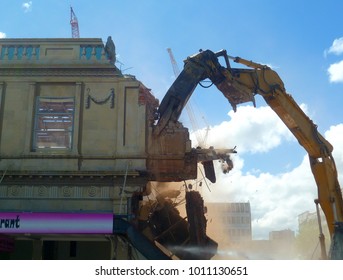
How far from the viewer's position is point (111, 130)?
62.9ft

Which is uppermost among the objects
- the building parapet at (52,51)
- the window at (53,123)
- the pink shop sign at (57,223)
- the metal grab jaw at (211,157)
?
the building parapet at (52,51)

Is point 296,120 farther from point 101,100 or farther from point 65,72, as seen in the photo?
point 65,72

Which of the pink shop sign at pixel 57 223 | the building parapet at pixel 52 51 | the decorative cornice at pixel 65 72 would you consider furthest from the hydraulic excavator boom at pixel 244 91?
the pink shop sign at pixel 57 223

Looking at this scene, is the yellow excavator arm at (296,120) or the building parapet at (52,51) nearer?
the yellow excavator arm at (296,120)

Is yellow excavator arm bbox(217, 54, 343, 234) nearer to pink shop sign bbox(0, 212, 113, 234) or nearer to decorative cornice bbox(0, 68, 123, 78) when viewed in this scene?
decorative cornice bbox(0, 68, 123, 78)

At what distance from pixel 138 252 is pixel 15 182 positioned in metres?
5.95

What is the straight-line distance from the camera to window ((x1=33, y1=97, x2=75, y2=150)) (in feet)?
64.2

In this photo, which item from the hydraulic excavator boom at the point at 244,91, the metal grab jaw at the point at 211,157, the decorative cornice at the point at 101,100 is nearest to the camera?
the hydraulic excavator boom at the point at 244,91

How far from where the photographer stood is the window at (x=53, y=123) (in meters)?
19.6

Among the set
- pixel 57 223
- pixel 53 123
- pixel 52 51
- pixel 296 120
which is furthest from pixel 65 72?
pixel 296 120

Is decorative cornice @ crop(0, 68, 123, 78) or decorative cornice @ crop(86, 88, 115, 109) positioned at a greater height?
decorative cornice @ crop(0, 68, 123, 78)

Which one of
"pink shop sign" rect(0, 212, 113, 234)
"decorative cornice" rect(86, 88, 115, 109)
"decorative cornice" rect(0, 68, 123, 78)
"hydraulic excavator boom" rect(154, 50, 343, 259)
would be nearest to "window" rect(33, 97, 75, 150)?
"decorative cornice" rect(86, 88, 115, 109)

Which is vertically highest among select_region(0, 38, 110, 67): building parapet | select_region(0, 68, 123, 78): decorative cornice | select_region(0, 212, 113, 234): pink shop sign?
select_region(0, 38, 110, 67): building parapet

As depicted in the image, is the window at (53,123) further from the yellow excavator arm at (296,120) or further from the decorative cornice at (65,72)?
the yellow excavator arm at (296,120)
